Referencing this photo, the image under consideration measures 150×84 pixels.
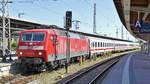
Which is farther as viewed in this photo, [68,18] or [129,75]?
[68,18]

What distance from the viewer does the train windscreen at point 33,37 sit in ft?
39.7

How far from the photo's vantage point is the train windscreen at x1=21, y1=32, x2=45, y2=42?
12.1m

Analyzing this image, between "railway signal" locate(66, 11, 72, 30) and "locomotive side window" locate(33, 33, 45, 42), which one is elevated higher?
"railway signal" locate(66, 11, 72, 30)

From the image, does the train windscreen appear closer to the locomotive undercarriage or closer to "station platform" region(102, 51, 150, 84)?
the locomotive undercarriage

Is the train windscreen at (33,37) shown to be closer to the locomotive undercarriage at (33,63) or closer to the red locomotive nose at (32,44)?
the red locomotive nose at (32,44)

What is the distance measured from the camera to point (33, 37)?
12289 mm

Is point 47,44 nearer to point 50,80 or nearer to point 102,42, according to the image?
point 50,80

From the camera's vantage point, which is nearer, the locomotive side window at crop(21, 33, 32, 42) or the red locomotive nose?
the red locomotive nose

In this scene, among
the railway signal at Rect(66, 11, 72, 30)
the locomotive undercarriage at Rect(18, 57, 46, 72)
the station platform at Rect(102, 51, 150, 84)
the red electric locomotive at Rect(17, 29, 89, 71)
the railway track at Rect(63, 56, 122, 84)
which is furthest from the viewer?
the railway signal at Rect(66, 11, 72, 30)

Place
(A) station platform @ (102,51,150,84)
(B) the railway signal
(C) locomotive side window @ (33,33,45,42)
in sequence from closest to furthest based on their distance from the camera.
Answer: (A) station platform @ (102,51,150,84) < (C) locomotive side window @ (33,33,45,42) < (B) the railway signal

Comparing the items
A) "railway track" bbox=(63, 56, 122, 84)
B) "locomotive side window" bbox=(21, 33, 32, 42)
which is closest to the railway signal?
"locomotive side window" bbox=(21, 33, 32, 42)

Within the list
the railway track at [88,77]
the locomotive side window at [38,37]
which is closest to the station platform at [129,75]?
the railway track at [88,77]

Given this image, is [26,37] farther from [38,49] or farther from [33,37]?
[38,49]

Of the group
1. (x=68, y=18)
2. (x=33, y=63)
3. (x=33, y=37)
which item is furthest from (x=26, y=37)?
(x=68, y=18)
